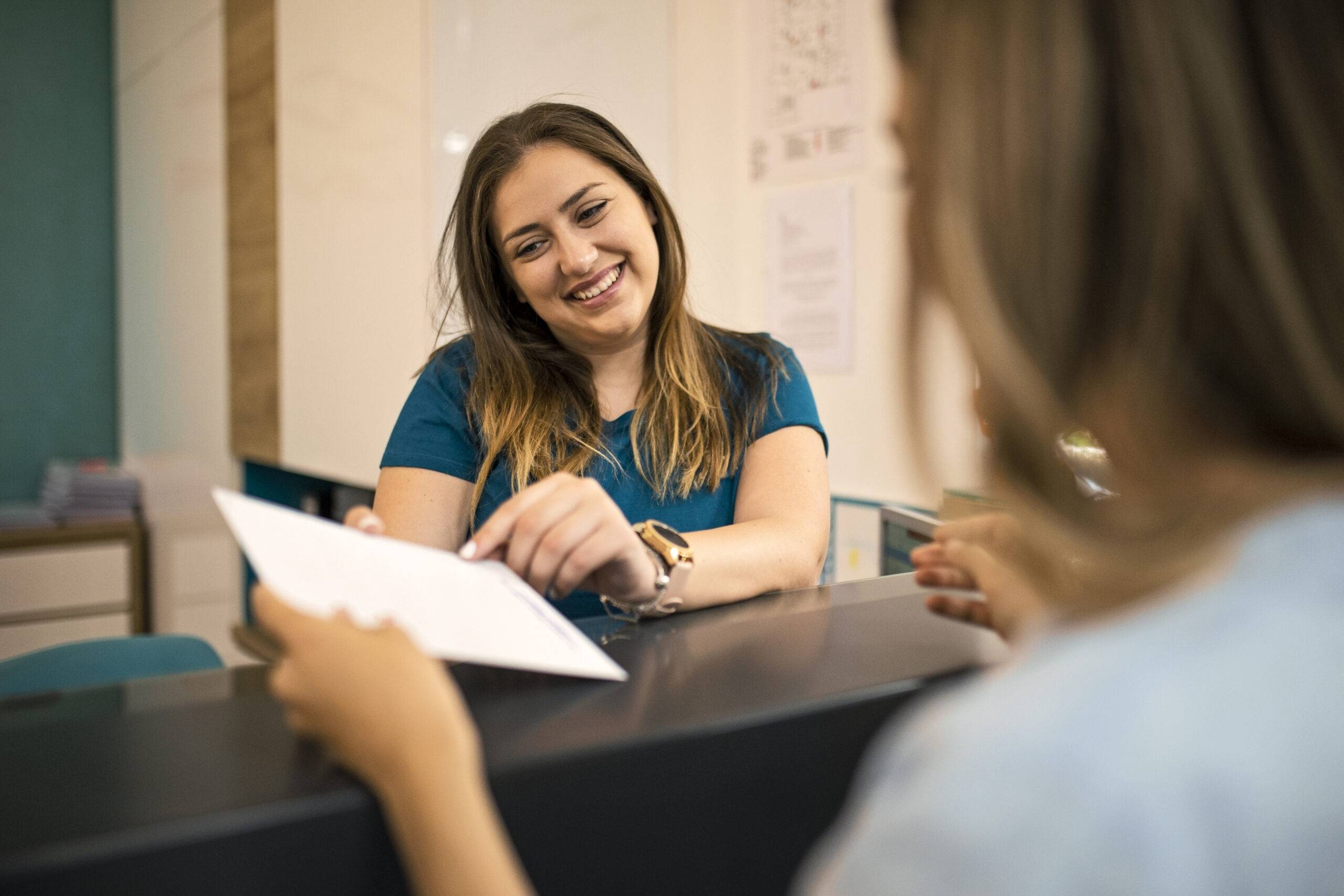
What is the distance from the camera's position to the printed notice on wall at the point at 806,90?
78.0 inches

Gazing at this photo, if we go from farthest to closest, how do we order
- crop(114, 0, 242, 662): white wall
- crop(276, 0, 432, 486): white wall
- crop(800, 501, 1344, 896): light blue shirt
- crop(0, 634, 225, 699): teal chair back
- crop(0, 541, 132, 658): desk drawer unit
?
crop(0, 541, 132, 658): desk drawer unit, crop(114, 0, 242, 662): white wall, crop(276, 0, 432, 486): white wall, crop(0, 634, 225, 699): teal chair back, crop(800, 501, 1344, 896): light blue shirt

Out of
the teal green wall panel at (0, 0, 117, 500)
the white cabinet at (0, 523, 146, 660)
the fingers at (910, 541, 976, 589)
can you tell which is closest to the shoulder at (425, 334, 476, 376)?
the fingers at (910, 541, 976, 589)

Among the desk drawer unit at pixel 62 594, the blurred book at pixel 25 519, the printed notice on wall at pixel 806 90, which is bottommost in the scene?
the desk drawer unit at pixel 62 594

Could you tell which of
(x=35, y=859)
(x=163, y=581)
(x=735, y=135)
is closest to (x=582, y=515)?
(x=35, y=859)

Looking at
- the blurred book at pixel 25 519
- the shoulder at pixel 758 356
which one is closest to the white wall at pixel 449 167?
the shoulder at pixel 758 356

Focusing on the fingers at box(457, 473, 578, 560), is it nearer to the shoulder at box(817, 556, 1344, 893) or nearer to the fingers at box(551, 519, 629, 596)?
the fingers at box(551, 519, 629, 596)

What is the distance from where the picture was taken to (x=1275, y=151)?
409mm

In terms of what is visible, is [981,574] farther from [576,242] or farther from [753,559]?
[576,242]

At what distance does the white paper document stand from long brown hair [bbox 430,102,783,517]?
63 cm

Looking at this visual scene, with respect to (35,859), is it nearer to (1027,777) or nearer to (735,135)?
(1027,777)

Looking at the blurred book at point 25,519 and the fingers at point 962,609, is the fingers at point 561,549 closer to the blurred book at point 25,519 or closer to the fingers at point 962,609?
the fingers at point 962,609

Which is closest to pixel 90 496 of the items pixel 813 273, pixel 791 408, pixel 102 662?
pixel 102 662

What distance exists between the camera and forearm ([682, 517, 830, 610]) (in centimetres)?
96

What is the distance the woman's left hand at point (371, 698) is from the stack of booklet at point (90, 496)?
11.8 ft
